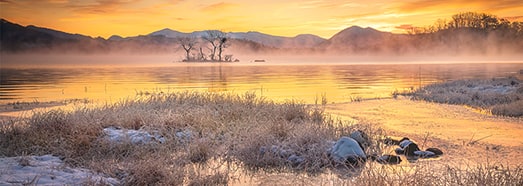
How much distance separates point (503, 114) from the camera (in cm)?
1777

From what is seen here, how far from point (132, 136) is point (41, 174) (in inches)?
162

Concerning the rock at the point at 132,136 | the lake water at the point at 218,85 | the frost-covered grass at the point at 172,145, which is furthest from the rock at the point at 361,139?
the lake water at the point at 218,85

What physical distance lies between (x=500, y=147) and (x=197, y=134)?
8.72 m

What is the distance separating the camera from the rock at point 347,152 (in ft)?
34.3

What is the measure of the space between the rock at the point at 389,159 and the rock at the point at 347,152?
43 cm

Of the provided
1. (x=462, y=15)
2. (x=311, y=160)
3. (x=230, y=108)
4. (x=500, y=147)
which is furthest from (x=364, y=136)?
(x=462, y=15)

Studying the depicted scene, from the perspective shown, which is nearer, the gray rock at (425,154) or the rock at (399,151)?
the gray rock at (425,154)

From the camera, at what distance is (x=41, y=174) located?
809 cm

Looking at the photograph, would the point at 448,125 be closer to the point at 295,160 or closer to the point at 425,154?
the point at 425,154

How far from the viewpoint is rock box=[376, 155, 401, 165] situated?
420 inches

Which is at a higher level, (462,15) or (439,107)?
(462,15)

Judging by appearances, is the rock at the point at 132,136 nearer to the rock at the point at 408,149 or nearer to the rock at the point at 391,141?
the rock at the point at 391,141

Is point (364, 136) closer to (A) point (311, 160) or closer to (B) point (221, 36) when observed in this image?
(A) point (311, 160)

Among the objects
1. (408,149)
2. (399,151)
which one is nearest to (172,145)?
(399,151)
